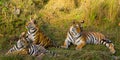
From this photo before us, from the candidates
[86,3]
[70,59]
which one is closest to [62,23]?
[86,3]

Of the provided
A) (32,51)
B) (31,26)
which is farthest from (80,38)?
(32,51)

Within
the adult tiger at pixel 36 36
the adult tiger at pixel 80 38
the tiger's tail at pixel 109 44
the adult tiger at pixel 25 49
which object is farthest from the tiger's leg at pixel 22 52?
the tiger's tail at pixel 109 44

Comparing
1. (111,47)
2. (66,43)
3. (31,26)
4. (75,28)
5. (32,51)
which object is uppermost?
(31,26)

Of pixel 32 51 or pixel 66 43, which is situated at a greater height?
pixel 32 51

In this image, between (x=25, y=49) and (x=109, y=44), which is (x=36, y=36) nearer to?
(x=25, y=49)

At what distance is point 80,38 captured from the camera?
32.9 ft

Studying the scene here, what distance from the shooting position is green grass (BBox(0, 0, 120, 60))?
10.7 meters

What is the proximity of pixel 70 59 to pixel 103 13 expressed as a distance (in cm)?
373

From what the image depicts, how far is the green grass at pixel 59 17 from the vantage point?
35.1 feet

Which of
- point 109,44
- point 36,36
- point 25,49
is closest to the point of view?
point 25,49

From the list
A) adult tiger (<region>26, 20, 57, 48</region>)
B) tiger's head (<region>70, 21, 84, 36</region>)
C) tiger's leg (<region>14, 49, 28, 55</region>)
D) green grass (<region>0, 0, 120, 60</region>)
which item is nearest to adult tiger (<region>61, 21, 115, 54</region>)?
tiger's head (<region>70, 21, 84, 36</region>)

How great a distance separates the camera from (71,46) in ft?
33.2

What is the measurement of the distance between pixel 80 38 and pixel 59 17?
1.90m

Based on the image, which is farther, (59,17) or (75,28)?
(59,17)
